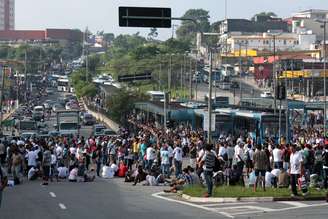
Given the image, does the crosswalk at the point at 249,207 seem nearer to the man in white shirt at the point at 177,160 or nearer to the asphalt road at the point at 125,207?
the asphalt road at the point at 125,207

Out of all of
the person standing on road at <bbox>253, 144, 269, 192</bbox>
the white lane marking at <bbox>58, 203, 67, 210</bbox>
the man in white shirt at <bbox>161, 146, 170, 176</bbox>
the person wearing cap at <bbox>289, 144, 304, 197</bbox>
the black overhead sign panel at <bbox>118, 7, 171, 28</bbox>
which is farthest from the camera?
the man in white shirt at <bbox>161, 146, 170, 176</bbox>

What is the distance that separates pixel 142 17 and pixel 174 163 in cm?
815

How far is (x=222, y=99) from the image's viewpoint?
321 feet

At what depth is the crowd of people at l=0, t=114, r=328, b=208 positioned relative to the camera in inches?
1005

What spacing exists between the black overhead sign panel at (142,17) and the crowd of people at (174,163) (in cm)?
393

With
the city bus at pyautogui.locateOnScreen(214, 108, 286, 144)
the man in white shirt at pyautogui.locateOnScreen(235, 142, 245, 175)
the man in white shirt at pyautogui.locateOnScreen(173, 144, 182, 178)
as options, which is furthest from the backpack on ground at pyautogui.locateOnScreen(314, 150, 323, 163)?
the city bus at pyautogui.locateOnScreen(214, 108, 286, 144)

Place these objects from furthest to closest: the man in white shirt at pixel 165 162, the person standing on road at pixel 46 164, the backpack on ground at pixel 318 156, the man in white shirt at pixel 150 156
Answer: the man in white shirt at pixel 150 156
the man in white shirt at pixel 165 162
the person standing on road at pixel 46 164
the backpack on ground at pixel 318 156

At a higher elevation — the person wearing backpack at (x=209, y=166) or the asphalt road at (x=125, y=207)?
the person wearing backpack at (x=209, y=166)

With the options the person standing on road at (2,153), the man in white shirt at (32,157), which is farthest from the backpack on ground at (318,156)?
the person standing on road at (2,153)

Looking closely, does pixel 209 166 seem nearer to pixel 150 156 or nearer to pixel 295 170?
pixel 295 170

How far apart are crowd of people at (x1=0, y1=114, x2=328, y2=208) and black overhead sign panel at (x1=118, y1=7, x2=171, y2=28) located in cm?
393

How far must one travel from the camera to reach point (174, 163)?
31578mm

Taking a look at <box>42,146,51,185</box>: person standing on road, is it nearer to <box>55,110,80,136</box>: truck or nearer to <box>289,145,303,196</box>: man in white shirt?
<box>289,145,303,196</box>: man in white shirt

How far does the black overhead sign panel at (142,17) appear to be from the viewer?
82.0 feet
